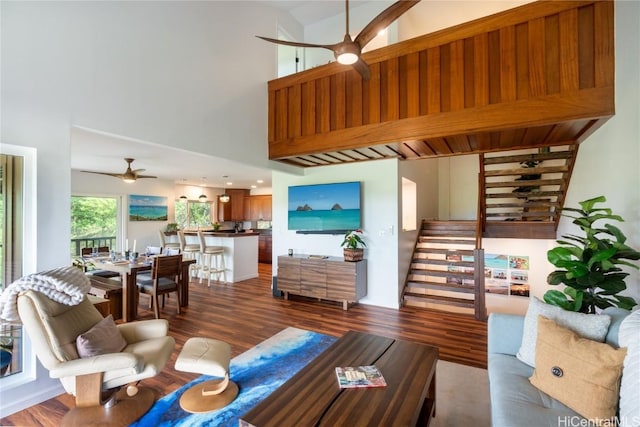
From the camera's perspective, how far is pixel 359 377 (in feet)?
6.10

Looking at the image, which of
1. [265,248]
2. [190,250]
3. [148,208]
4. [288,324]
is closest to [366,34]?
[288,324]

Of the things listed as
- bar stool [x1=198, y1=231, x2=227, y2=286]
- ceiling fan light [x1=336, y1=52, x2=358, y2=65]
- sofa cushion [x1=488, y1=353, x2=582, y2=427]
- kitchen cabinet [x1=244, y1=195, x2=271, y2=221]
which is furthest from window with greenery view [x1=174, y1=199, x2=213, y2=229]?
sofa cushion [x1=488, y1=353, x2=582, y2=427]

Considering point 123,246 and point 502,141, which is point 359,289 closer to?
point 502,141

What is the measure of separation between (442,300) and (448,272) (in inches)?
26.0

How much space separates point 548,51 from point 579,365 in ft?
9.85

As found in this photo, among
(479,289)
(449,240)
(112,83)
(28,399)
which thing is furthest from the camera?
(449,240)

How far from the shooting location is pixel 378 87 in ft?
12.6

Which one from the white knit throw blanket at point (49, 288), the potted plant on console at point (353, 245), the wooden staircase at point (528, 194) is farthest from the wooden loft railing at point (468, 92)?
the white knit throw blanket at point (49, 288)

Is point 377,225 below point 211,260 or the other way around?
the other way around

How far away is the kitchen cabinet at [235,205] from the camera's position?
396 inches

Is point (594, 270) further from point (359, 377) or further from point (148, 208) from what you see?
point (148, 208)

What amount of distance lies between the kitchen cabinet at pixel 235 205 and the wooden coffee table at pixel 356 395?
8.46m

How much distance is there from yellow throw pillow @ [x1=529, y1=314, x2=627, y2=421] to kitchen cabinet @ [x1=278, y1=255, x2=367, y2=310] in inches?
115

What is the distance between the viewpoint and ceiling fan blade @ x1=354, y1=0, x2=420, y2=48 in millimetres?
2170
